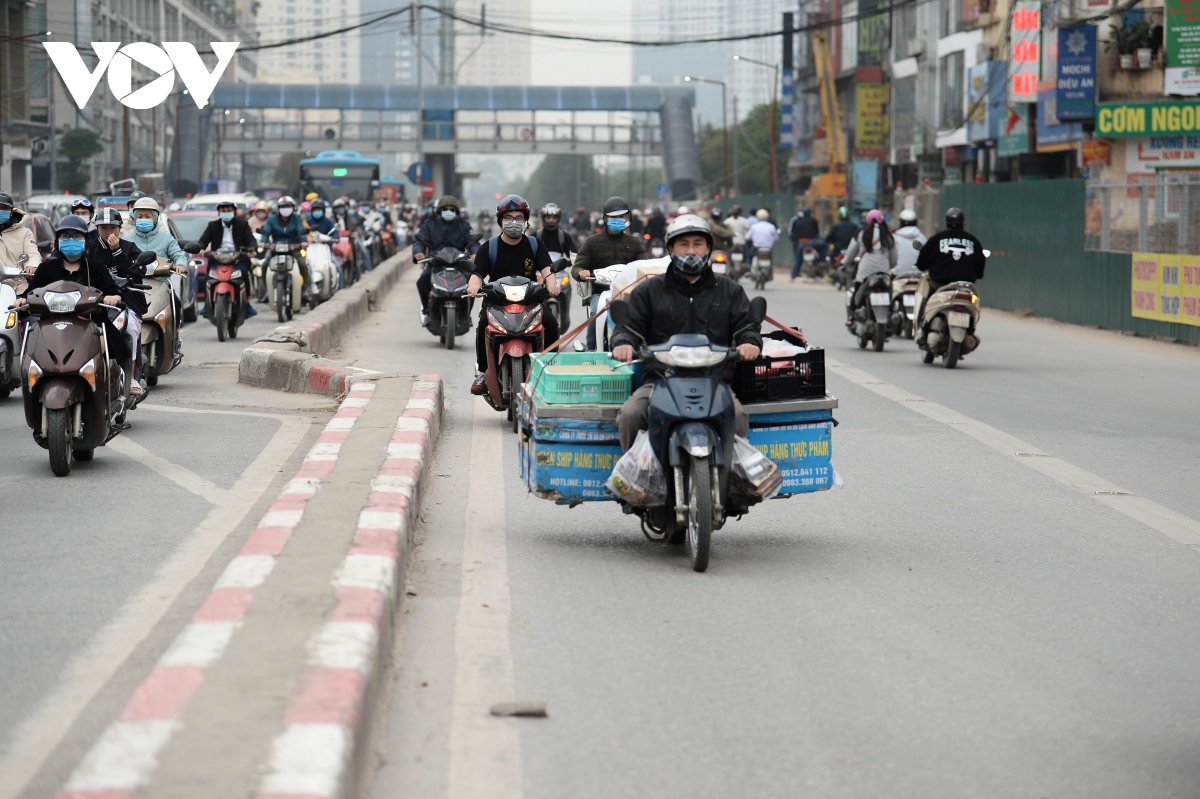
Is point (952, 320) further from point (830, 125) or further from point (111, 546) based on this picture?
point (830, 125)

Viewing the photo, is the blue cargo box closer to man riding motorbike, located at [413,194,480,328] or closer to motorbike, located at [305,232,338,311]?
man riding motorbike, located at [413,194,480,328]

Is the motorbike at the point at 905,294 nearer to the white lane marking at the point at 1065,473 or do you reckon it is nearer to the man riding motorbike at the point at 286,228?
the white lane marking at the point at 1065,473

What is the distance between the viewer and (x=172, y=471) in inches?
411

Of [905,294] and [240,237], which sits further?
[240,237]

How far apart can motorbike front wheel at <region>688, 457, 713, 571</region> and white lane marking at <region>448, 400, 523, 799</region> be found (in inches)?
32.0

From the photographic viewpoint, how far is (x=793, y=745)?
16.0ft

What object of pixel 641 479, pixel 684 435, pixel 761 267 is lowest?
pixel 641 479

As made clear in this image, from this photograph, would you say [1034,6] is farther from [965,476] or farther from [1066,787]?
[1066,787]

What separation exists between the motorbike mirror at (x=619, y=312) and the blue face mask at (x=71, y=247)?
4.71 meters

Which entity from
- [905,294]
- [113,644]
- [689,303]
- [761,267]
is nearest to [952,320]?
[905,294]

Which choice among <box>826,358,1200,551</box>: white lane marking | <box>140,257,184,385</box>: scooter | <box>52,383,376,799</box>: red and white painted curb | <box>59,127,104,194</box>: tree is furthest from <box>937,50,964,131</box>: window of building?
<box>52,383,376,799</box>: red and white painted curb

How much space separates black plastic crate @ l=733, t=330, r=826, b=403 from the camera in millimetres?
7914

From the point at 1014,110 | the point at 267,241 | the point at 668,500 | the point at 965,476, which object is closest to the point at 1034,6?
the point at 1014,110

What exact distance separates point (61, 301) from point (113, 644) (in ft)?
15.6
